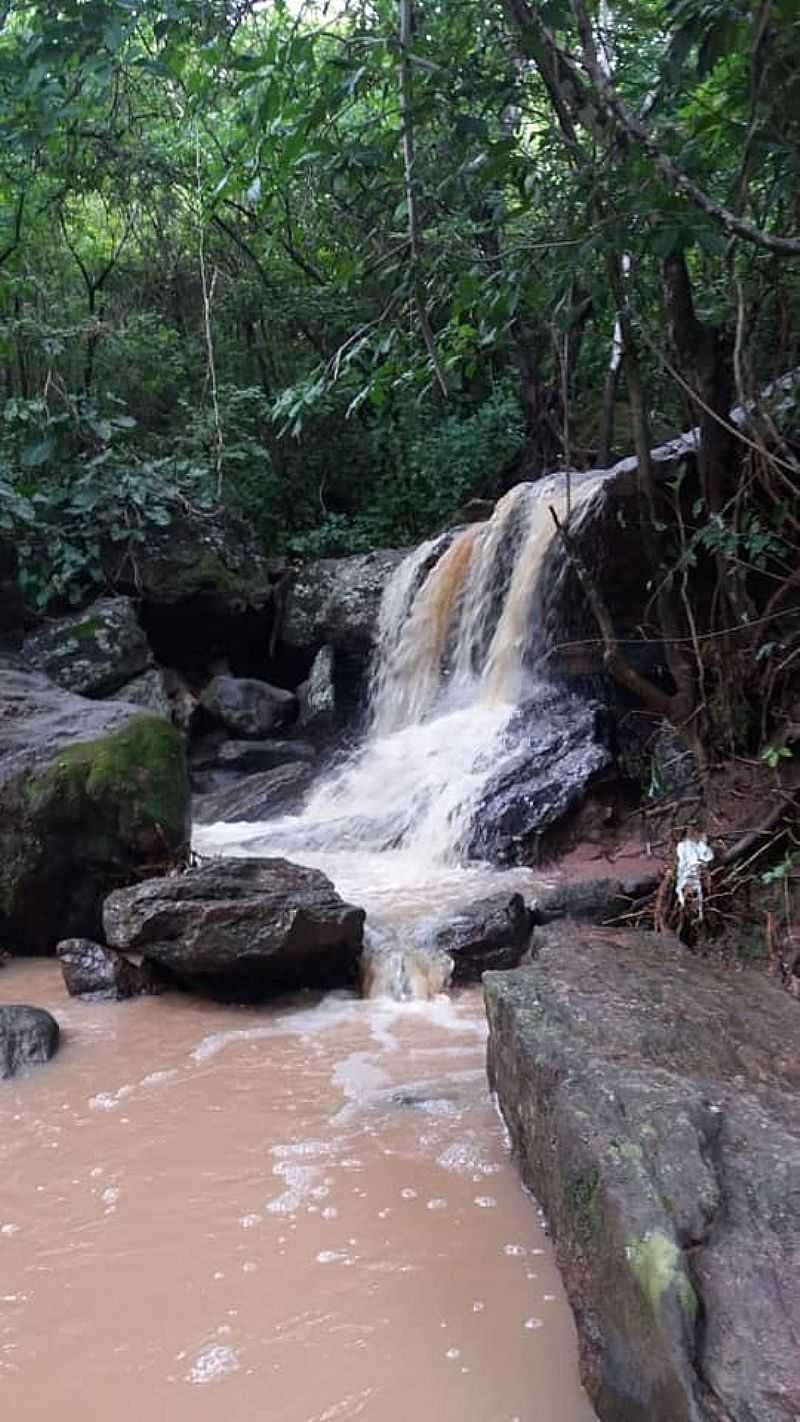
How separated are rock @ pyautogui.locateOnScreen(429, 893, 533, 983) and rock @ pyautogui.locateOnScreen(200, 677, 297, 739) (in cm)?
560

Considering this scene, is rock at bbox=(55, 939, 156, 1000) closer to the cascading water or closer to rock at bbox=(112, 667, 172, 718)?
the cascading water

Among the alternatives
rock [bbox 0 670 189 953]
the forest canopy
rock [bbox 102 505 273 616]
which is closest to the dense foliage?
the forest canopy

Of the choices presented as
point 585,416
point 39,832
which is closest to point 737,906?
point 39,832

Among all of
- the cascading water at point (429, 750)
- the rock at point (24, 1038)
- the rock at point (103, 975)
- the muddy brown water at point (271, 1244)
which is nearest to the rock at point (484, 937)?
the cascading water at point (429, 750)

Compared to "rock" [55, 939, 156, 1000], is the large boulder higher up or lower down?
higher up

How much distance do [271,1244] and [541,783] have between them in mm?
5064

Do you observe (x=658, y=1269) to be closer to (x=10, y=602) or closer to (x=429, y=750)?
(x=429, y=750)

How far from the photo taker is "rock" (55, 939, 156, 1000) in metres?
4.87

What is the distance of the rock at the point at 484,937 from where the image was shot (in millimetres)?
4953

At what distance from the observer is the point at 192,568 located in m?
11.0

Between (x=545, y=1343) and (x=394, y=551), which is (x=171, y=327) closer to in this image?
(x=394, y=551)

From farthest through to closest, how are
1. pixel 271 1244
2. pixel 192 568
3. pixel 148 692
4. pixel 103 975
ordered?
pixel 192 568 → pixel 148 692 → pixel 103 975 → pixel 271 1244

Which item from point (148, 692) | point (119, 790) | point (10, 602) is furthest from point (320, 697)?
point (119, 790)

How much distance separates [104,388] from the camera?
1297 centimetres
